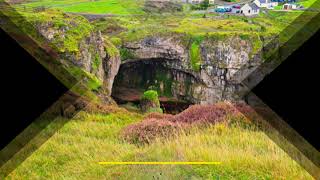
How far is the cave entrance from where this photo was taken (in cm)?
7881

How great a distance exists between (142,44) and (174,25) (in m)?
13.0

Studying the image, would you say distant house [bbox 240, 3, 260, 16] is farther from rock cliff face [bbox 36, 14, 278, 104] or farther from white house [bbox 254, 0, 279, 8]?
rock cliff face [bbox 36, 14, 278, 104]

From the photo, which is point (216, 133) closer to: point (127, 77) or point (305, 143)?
point (305, 143)

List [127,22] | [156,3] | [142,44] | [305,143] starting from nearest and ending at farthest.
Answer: [305,143] → [142,44] → [127,22] → [156,3]

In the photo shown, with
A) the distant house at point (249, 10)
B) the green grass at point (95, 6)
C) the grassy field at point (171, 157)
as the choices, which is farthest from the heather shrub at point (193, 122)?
the distant house at point (249, 10)

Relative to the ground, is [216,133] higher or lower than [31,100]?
lower

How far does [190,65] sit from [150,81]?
994 centimetres

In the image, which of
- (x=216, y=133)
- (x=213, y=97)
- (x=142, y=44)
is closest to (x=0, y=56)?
(x=216, y=133)

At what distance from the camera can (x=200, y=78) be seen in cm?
7700

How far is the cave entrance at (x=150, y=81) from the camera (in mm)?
78812

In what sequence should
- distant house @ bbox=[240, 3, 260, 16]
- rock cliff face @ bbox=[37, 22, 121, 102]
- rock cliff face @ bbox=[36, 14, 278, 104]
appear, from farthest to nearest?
distant house @ bbox=[240, 3, 260, 16]
rock cliff face @ bbox=[36, 14, 278, 104]
rock cliff face @ bbox=[37, 22, 121, 102]

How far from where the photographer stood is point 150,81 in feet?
271

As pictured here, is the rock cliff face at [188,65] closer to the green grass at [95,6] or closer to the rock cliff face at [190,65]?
the rock cliff face at [190,65]
